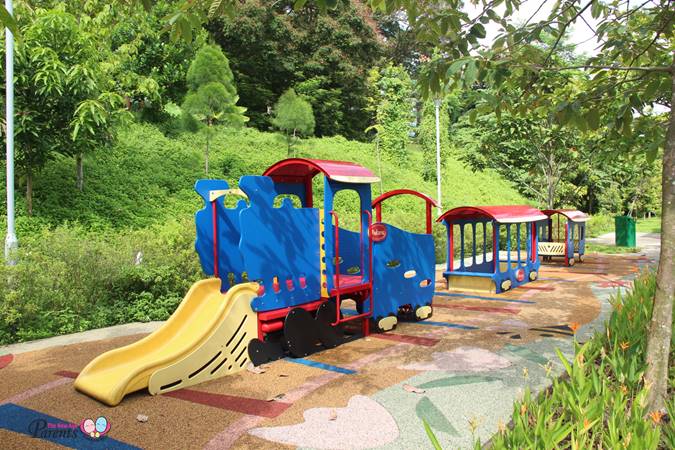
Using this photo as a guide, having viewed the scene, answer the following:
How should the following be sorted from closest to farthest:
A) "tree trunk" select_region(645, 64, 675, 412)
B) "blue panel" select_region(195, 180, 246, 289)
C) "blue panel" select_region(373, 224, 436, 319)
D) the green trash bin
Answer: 1. "tree trunk" select_region(645, 64, 675, 412)
2. "blue panel" select_region(195, 180, 246, 289)
3. "blue panel" select_region(373, 224, 436, 319)
4. the green trash bin

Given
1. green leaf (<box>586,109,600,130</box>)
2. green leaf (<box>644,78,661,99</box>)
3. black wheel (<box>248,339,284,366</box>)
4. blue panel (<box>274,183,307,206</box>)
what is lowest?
black wheel (<box>248,339,284,366</box>)

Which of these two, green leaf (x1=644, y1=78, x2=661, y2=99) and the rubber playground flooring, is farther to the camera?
green leaf (x1=644, y1=78, x2=661, y2=99)

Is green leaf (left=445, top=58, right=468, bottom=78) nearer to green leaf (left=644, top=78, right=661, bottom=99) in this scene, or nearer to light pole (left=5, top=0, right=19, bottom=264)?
green leaf (left=644, top=78, right=661, bottom=99)

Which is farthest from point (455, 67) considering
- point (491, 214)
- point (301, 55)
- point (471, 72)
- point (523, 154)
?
point (301, 55)

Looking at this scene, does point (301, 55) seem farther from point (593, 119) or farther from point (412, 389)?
point (412, 389)

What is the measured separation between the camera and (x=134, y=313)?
6949mm

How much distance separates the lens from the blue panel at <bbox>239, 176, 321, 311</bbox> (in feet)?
15.6

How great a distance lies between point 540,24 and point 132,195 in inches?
534

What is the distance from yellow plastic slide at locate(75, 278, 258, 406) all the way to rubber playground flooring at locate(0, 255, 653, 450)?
12cm

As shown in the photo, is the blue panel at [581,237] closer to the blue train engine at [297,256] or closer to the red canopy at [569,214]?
the red canopy at [569,214]

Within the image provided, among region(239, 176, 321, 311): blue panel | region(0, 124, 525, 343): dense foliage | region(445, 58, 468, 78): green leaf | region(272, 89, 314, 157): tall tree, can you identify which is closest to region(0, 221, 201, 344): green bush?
region(0, 124, 525, 343): dense foliage

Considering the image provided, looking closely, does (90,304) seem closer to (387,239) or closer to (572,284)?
(387,239)

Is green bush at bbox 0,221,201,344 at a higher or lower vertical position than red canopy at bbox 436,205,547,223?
lower

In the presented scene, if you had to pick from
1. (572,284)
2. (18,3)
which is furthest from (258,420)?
(18,3)
